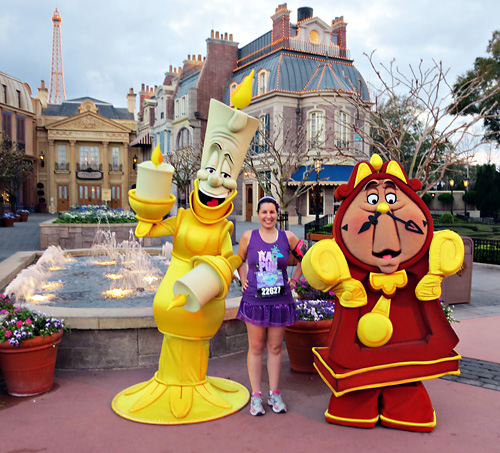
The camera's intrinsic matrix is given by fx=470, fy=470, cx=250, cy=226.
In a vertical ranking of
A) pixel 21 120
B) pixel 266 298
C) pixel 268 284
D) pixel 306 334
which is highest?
pixel 21 120

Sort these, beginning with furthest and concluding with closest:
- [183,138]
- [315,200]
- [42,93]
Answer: [42,93], [183,138], [315,200]

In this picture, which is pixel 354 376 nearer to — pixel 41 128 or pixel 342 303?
pixel 342 303

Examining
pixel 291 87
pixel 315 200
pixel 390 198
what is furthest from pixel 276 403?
pixel 291 87

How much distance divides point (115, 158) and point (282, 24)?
24999 millimetres

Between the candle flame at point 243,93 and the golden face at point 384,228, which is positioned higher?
the candle flame at point 243,93

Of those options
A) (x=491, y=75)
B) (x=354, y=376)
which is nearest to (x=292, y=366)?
(x=354, y=376)

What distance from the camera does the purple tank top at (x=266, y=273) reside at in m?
4.09

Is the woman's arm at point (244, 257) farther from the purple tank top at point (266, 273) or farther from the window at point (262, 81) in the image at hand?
the window at point (262, 81)

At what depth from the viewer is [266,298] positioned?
4.10 m

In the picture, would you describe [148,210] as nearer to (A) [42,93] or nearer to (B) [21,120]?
(B) [21,120]

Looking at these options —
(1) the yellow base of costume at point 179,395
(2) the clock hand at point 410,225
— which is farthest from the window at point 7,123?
(2) the clock hand at point 410,225

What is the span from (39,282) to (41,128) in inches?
1627

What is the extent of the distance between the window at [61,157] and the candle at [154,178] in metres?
45.1

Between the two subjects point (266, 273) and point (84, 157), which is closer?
point (266, 273)
